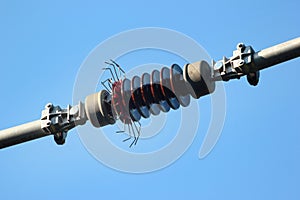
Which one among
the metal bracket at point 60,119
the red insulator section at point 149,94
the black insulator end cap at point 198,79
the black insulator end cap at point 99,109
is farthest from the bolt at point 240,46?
the metal bracket at point 60,119

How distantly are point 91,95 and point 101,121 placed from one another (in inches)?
22.0

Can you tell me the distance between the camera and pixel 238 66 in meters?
16.0

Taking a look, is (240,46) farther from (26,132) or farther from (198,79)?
(26,132)

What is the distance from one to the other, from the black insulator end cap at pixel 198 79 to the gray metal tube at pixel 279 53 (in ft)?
3.53

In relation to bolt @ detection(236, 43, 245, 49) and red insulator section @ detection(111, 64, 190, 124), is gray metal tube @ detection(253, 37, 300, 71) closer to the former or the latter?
bolt @ detection(236, 43, 245, 49)

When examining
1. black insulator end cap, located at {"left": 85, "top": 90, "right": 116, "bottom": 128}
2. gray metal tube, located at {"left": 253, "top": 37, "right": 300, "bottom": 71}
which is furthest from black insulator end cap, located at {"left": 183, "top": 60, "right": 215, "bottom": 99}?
black insulator end cap, located at {"left": 85, "top": 90, "right": 116, "bottom": 128}

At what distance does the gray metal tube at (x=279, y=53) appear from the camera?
49.2 feet

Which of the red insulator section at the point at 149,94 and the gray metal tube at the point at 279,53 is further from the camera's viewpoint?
the red insulator section at the point at 149,94

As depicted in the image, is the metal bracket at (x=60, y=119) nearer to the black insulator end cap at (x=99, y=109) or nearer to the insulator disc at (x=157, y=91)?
the black insulator end cap at (x=99, y=109)

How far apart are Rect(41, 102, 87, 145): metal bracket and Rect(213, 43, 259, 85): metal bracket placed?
9.16 feet

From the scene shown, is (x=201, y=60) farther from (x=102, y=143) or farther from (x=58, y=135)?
(x=58, y=135)

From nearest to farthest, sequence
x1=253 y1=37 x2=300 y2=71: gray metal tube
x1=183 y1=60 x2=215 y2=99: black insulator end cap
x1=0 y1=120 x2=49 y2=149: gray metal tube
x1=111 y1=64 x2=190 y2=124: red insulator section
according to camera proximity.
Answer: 1. x1=253 y1=37 x2=300 y2=71: gray metal tube
2. x1=183 y1=60 x2=215 y2=99: black insulator end cap
3. x1=111 y1=64 x2=190 y2=124: red insulator section
4. x1=0 y1=120 x2=49 y2=149: gray metal tube

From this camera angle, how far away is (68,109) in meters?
17.6

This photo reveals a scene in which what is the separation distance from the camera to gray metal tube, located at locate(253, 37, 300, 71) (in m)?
15.0
